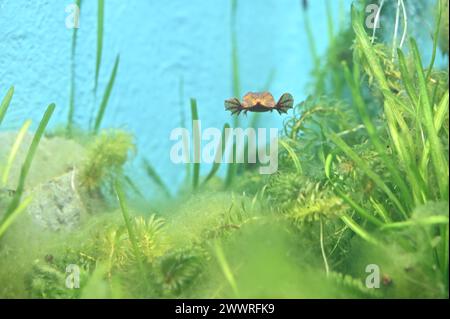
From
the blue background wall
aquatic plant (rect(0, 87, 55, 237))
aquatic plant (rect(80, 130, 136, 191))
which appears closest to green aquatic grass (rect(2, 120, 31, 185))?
aquatic plant (rect(0, 87, 55, 237))

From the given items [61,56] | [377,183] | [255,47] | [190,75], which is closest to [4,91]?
[61,56]

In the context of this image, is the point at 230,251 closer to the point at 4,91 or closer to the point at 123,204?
the point at 123,204

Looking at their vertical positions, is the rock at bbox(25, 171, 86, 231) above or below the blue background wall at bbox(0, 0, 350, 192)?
below

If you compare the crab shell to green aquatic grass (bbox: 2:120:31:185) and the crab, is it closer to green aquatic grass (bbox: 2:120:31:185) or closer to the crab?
the crab

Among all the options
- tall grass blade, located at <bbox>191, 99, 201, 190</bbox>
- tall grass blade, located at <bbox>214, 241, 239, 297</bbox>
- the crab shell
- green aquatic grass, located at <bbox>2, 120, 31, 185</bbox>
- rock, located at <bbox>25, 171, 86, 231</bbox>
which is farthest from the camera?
tall grass blade, located at <bbox>191, 99, 201, 190</bbox>

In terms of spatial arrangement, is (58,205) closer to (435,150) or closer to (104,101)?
(104,101)

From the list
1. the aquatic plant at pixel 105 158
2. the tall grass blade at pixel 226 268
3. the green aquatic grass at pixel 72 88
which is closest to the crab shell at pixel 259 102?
the tall grass blade at pixel 226 268

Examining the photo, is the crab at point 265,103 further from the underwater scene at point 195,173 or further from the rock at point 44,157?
the rock at point 44,157
